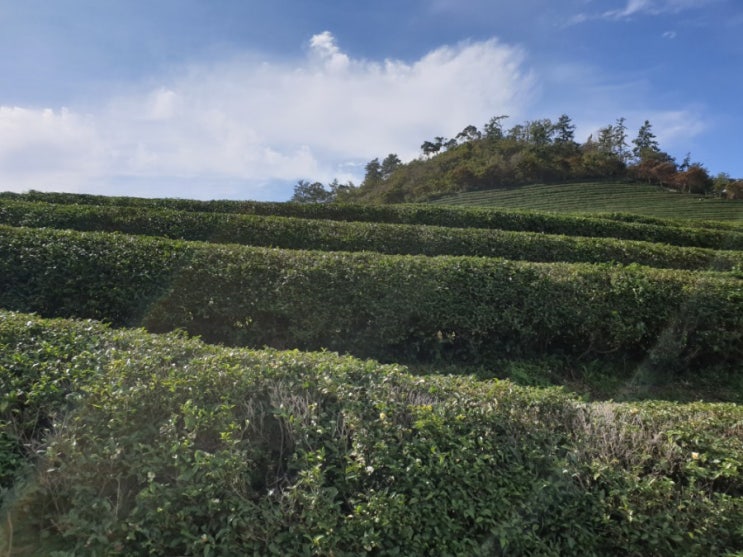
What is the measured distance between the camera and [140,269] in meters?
5.37

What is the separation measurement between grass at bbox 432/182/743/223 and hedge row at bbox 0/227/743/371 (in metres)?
23.2

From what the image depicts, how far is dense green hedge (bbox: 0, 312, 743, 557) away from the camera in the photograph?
2.02m

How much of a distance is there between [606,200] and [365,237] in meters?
29.9

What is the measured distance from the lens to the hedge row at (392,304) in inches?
198

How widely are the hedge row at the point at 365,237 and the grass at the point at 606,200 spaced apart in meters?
19.6

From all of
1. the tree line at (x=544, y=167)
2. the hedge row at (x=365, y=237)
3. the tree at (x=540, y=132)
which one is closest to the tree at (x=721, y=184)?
the tree line at (x=544, y=167)

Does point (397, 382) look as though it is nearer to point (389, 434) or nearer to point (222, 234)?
point (389, 434)

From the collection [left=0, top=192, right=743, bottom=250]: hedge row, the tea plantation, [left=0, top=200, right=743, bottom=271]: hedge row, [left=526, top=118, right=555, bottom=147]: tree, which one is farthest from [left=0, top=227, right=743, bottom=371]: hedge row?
[left=526, top=118, right=555, bottom=147]: tree

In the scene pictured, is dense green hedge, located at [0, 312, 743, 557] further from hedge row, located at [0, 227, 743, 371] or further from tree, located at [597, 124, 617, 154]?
tree, located at [597, 124, 617, 154]

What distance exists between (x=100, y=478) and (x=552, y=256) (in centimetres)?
805

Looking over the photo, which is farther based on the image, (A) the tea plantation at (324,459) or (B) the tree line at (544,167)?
(B) the tree line at (544,167)

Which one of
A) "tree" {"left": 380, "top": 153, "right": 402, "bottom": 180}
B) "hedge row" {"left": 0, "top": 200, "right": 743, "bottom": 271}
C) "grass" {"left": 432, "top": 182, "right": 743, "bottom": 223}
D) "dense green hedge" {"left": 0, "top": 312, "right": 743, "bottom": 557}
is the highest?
"tree" {"left": 380, "top": 153, "right": 402, "bottom": 180}

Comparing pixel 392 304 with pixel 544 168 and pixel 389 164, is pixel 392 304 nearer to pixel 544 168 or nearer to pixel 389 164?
pixel 544 168

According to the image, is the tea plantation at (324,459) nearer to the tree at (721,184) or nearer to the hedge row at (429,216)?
the hedge row at (429,216)
